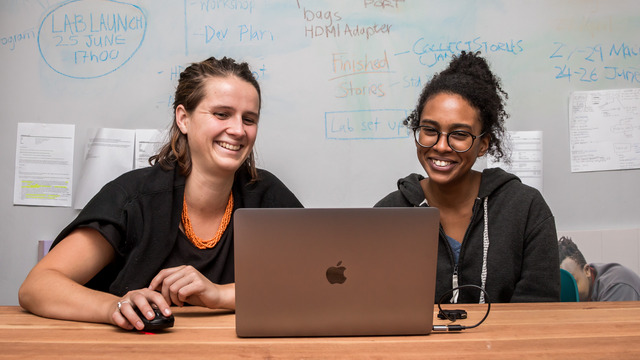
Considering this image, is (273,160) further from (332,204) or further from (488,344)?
(488,344)

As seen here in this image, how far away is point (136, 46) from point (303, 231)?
1871mm

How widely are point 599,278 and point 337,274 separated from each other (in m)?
1.85

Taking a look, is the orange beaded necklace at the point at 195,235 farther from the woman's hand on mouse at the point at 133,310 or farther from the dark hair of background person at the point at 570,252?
the dark hair of background person at the point at 570,252

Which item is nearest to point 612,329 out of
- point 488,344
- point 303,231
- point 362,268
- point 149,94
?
point 488,344

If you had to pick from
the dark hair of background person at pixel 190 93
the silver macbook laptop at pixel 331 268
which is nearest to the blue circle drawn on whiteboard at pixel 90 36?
the dark hair of background person at pixel 190 93

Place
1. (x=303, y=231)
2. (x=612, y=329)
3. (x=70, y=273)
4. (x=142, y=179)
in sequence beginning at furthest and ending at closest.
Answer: (x=142, y=179) → (x=70, y=273) → (x=612, y=329) → (x=303, y=231)

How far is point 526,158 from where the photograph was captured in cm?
252

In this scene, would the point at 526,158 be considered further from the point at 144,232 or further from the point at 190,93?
the point at 144,232

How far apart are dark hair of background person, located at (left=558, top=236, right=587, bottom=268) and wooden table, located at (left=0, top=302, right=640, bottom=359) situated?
1392 mm

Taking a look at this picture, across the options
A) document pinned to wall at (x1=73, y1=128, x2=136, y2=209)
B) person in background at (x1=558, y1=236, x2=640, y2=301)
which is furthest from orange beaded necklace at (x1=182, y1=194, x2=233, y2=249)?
person in background at (x1=558, y1=236, x2=640, y2=301)

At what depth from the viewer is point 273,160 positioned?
8.17ft

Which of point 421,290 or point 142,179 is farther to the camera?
point 142,179

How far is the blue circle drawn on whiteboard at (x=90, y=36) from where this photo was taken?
2.45 meters

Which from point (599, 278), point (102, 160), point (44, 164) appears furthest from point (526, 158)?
point (44, 164)
